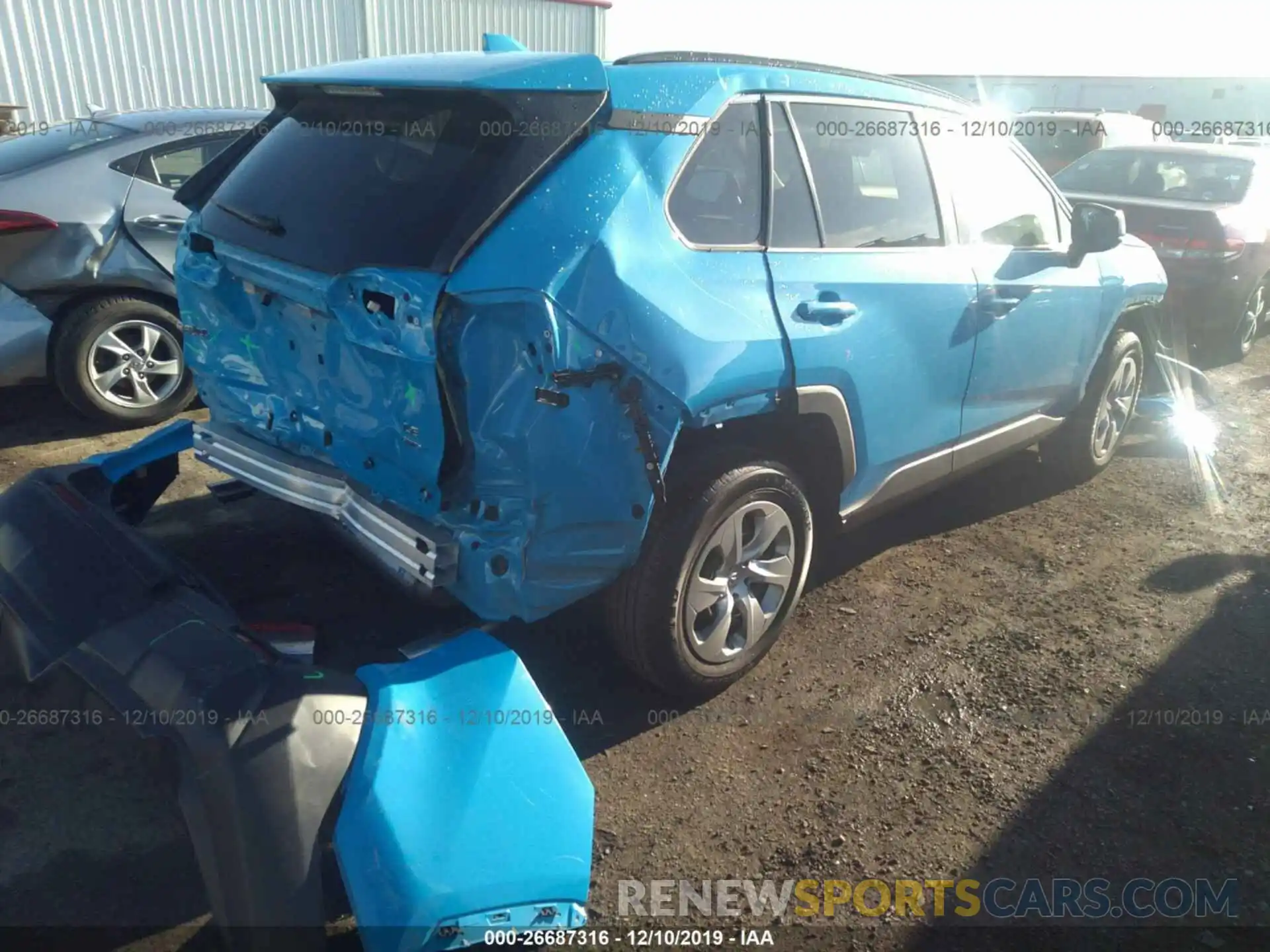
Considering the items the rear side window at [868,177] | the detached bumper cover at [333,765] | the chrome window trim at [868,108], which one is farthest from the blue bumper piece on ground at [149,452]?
the rear side window at [868,177]

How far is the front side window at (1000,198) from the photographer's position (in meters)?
3.70

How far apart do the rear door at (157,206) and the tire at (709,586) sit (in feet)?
11.6

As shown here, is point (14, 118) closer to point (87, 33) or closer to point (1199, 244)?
point (87, 33)

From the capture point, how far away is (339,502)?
8.80ft

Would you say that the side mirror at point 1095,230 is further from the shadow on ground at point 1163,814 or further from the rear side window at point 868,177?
the shadow on ground at point 1163,814

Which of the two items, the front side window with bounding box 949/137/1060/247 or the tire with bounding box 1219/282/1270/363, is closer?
the front side window with bounding box 949/137/1060/247

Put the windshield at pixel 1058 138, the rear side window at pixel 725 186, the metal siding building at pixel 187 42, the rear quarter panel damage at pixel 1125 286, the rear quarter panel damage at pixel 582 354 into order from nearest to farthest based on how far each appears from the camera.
Result: the rear quarter panel damage at pixel 582 354 < the rear side window at pixel 725 186 < the rear quarter panel damage at pixel 1125 286 < the metal siding building at pixel 187 42 < the windshield at pixel 1058 138

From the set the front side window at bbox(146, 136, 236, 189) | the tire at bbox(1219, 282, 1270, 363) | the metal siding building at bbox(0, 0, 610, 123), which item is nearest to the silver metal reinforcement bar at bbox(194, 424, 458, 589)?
the front side window at bbox(146, 136, 236, 189)

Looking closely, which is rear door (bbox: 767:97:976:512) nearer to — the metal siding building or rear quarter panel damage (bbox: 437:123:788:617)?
rear quarter panel damage (bbox: 437:123:788:617)

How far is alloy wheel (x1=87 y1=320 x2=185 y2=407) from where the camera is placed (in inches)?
193

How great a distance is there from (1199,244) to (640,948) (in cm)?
709

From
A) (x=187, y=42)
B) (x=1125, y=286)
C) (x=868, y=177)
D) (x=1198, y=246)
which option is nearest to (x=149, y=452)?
Result: (x=868, y=177)

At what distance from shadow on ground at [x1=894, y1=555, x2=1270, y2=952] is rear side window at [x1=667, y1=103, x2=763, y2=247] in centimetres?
191

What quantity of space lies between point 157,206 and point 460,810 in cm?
418
